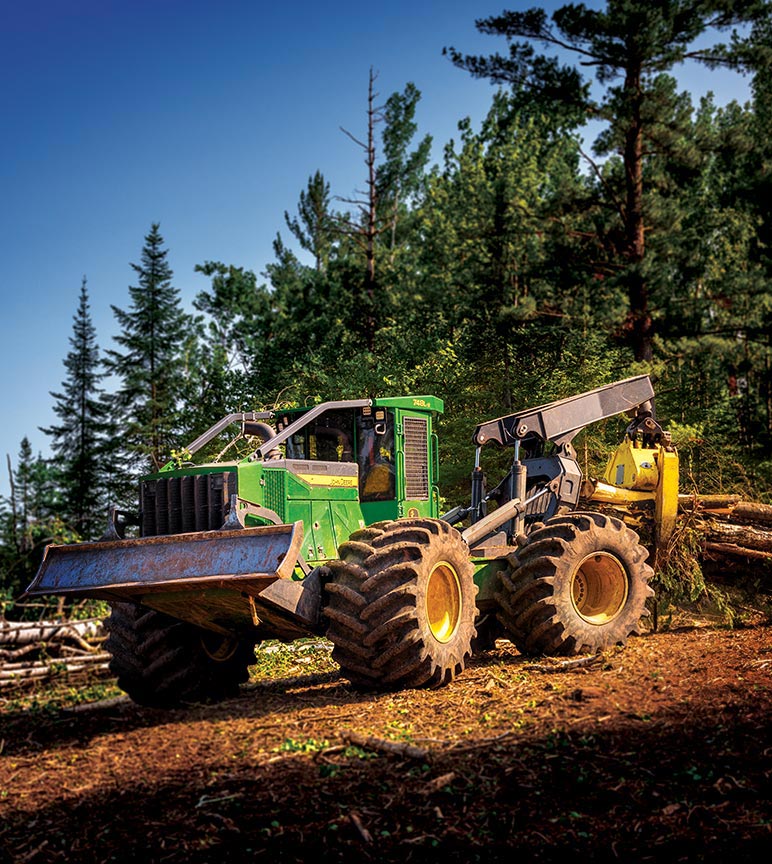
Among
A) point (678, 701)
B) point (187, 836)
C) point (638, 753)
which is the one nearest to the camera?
point (187, 836)

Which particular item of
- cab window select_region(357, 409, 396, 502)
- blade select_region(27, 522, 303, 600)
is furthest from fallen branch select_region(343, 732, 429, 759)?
cab window select_region(357, 409, 396, 502)

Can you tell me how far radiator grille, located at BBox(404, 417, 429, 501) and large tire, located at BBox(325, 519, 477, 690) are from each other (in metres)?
1.25

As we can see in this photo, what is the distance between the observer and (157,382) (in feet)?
122

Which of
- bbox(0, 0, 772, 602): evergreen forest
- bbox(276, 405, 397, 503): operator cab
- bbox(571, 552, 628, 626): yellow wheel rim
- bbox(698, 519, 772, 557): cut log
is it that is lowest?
bbox(571, 552, 628, 626): yellow wheel rim

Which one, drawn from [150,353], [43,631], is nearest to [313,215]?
[150,353]

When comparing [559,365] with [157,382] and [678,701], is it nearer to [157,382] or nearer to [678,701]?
[678,701]

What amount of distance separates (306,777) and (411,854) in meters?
1.50

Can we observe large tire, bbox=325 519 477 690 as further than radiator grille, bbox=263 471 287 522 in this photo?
No

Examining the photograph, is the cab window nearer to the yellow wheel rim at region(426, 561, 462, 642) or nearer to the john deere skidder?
the john deere skidder

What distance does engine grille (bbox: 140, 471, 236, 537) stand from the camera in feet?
27.9

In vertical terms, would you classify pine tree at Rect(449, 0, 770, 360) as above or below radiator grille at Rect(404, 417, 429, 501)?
above

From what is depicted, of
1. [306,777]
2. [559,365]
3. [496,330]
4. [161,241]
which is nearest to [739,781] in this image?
[306,777]

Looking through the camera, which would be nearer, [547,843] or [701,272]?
[547,843]

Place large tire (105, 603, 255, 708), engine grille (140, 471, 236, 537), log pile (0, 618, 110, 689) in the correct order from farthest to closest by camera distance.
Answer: log pile (0, 618, 110, 689)
large tire (105, 603, 255, 708)
engine grille (140, 471, 236, 537)
